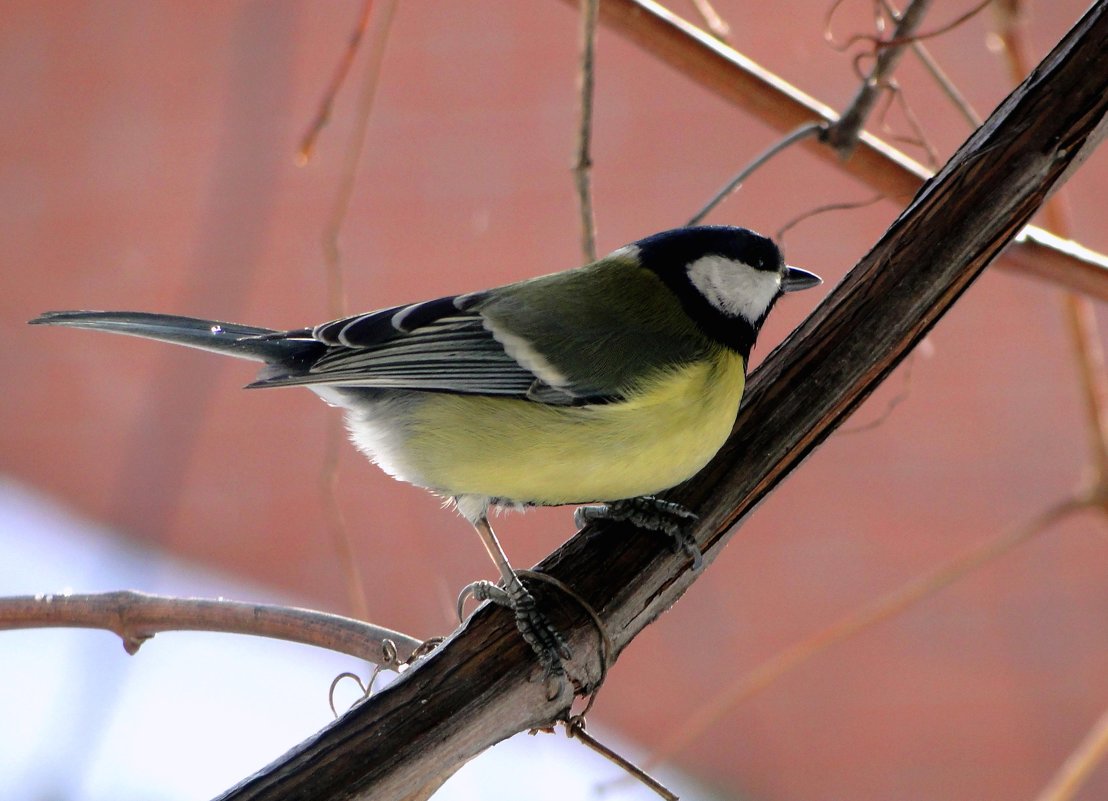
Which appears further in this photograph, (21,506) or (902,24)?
Answer: (21,506)

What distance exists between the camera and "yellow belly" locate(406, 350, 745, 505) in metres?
1.25

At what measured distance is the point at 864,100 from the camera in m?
1.43

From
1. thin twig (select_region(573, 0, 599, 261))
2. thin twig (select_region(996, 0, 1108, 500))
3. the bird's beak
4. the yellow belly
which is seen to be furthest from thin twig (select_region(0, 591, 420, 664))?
thin twig (select_region(996, 0, 1108, 500))

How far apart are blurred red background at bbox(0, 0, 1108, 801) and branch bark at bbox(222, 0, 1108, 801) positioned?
1.45 metres

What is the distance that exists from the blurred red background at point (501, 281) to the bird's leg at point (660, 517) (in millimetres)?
1506

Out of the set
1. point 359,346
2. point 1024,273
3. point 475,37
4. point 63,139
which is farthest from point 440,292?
point 1024,273

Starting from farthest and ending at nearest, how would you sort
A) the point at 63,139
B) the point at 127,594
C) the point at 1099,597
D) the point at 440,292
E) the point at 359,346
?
1. the point at 63,139
2. the point at 440,292
3. the point at 1099,597
4. the point at 359,346
5. the point at 127,594

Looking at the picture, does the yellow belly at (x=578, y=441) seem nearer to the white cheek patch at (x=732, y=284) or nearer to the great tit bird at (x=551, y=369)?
the great tit bird at (x=551, y=369)

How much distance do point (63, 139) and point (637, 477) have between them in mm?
2654

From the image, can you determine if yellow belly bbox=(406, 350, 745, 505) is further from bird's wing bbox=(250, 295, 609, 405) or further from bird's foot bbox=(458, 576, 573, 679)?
bird's foot bbox=(458, 576, 573, 679)

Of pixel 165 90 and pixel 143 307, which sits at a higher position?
pixel 165 90

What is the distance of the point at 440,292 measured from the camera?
3.03m

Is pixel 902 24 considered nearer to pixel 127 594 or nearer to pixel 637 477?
pixel 637 477

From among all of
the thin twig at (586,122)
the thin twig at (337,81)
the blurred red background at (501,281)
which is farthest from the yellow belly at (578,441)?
the blurred red background at (501,281)
